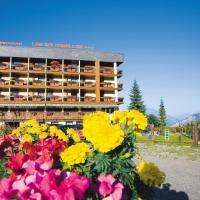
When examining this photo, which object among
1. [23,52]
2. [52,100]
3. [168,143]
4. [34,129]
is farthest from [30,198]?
[23,52]

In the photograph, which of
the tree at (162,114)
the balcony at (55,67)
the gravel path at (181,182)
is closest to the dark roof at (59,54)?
the balcony at (55,67)

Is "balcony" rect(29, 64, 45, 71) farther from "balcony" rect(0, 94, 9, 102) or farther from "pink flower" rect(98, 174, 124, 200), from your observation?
"pink flower" rect(98, 174, 124, 200)

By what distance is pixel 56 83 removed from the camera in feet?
145

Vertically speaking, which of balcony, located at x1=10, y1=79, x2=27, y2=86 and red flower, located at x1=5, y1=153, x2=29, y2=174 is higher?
balcony, located at x1=10, y1=79, x2=27, y2=86

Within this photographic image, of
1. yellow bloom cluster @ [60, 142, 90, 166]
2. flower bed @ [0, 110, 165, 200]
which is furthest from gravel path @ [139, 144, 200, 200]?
yellow bloom cluster @ [60, 142, 90, 166]

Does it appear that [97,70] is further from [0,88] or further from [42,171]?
[42,171]

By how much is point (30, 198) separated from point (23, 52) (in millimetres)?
44861

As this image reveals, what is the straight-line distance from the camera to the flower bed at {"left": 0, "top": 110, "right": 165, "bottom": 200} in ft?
3.98

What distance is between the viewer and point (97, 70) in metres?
46.1

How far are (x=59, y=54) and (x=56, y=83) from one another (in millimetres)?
5175

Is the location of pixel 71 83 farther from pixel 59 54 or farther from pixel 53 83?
pixel 59 54

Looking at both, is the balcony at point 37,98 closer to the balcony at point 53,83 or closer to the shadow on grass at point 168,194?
the balcony at point 53,83

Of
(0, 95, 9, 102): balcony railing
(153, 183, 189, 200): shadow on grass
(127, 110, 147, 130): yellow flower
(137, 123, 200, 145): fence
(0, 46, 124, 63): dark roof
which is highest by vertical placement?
(0, 46, 124, 63): dark roof

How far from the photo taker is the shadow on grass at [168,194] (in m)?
6.00
